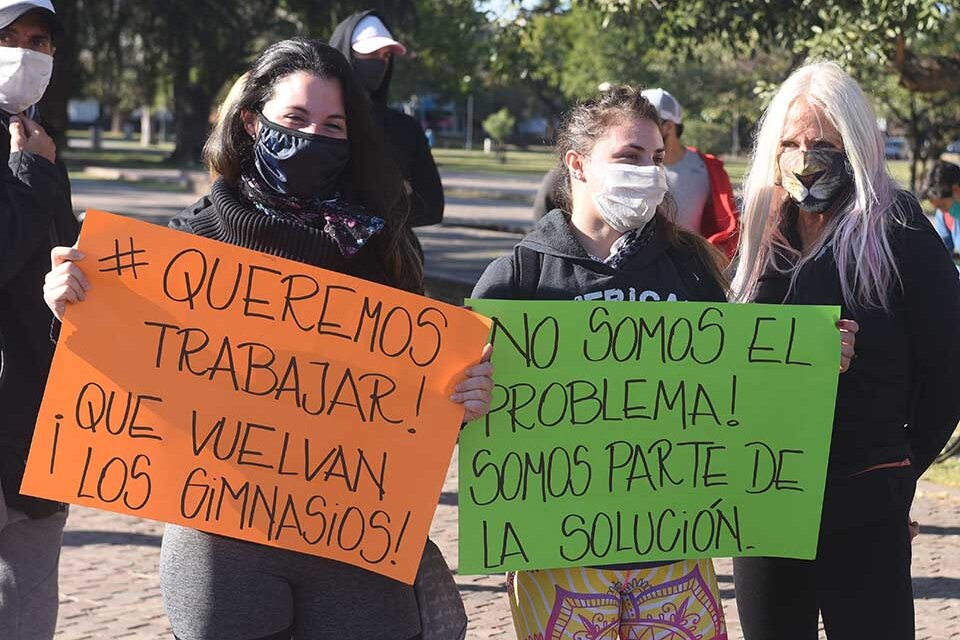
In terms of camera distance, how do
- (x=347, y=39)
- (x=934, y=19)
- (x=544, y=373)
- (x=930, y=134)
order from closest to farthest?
(x=544, y=373) < (x=347, y=39) < (x=934, y=19) < (x=930, y=134)

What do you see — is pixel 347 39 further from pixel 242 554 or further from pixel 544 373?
pixel 242 554

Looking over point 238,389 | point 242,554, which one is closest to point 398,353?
point 238,389

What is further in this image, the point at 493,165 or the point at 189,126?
the point at 493,165

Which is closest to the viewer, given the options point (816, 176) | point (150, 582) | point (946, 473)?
point (816, 176)

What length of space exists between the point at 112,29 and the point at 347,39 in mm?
10998

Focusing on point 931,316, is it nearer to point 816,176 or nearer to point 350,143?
point 816,176

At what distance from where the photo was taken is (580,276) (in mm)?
3188

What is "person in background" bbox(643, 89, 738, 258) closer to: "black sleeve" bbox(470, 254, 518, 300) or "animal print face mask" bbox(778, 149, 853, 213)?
"animal print face mask" bbox(778, 149, 853, 213)

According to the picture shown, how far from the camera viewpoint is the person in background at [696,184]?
632 centimetres

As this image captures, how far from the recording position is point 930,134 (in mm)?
30656

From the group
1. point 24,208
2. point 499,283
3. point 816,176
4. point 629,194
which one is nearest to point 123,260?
point 24,208

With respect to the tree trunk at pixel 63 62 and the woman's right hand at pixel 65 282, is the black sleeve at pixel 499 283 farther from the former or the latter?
the tree trunk at pixel 63 62

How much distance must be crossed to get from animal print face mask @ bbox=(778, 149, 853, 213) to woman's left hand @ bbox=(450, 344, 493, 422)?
35.5 inches

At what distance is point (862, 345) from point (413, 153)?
3041 mm
